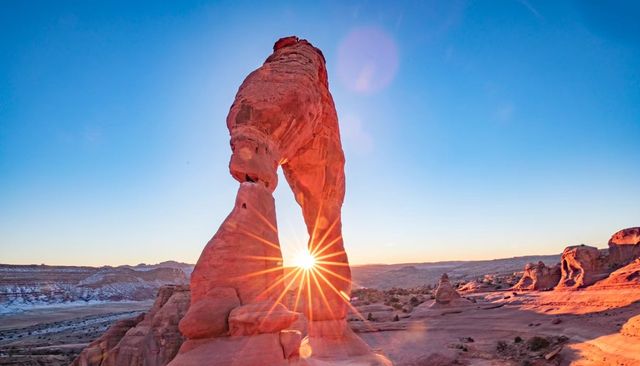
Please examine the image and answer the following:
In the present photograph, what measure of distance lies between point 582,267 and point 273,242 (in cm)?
2569

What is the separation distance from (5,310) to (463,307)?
2590 inches

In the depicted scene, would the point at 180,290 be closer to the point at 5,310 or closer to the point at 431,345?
the point at 431,345

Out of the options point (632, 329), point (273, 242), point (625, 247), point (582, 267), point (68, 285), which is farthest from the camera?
point (68, 285)

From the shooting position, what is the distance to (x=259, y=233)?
6.68 meters

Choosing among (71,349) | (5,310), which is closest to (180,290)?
(71,349)

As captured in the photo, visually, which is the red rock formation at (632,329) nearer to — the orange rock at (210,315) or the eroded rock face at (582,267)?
the eroded rock face at (582,267)

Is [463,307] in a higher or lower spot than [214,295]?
lower

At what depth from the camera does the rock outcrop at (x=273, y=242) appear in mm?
5715

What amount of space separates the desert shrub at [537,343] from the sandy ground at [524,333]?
0.85 ft

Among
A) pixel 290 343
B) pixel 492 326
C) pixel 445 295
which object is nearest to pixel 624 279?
pixel 492 326

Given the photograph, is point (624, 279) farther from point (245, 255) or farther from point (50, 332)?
point (50, 332)

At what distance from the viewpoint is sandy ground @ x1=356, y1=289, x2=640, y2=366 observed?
42.3 ft

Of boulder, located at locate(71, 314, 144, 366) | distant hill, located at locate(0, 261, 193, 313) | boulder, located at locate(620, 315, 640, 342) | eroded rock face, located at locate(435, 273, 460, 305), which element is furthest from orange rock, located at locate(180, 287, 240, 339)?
distant hill, located at locate(0, 261, 193, 313)

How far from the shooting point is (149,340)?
9.38 m
